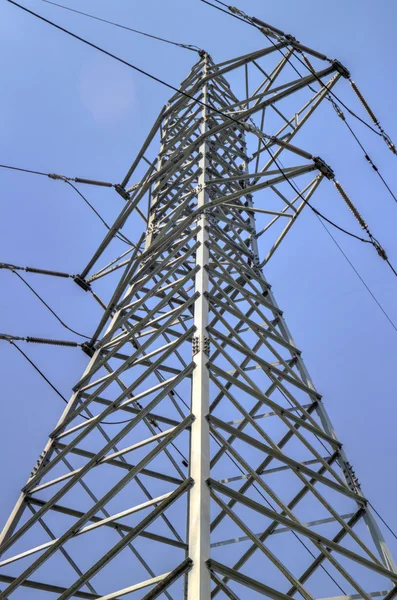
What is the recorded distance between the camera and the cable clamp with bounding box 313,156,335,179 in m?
9.87

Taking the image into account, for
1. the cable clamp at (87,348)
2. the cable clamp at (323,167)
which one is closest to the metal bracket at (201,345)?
the cable clamp at (87,348)

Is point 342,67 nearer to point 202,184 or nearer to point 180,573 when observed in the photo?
point 202,184

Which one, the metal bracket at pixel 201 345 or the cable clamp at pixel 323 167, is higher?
the cable clamp at pixel 323 167

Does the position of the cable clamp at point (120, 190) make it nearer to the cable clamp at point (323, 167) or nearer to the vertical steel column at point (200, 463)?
the cable clamp at point (323, 167)

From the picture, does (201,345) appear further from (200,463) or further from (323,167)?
(323,167)

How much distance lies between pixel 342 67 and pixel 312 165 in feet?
9.02

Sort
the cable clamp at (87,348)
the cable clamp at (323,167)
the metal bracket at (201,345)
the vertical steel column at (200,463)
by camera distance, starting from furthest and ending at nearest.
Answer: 1. the cable clamp at (87,348)
2. the cable clamp at (323,167)
3. the metal bracket at (201,345)
4. the vertical steel column at (200,463)

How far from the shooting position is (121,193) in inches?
553

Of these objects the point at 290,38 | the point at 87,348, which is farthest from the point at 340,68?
the point at 87,348

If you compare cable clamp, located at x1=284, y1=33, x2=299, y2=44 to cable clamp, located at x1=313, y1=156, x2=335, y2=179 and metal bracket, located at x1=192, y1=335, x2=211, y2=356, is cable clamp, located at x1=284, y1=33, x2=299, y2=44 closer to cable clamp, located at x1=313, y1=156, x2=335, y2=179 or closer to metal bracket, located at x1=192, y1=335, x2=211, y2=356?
cable clamp, located at x1=313, y1=156, x2=335, y2=179

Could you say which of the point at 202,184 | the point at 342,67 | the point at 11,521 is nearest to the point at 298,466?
the point at 11,521

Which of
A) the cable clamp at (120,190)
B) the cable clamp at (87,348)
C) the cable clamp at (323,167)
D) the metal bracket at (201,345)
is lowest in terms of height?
the metal bracket at (201,345)

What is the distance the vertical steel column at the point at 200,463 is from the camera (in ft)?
13.4

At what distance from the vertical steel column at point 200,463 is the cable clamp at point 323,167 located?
11.0 feet
